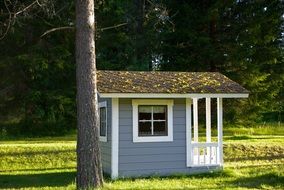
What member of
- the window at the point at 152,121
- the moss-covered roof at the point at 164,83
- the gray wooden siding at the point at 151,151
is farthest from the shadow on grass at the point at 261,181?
the moss-covered roof at the point at 164,83

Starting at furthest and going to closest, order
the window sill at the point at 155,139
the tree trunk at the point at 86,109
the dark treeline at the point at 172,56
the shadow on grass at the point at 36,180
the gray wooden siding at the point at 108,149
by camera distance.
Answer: the dark treeline at the point at 172,56
the gray wooden siding at the point at 108,149
the window sill at the point at 155,139
the shadow on grass at the point at 36,180
the tree trunk at the point at 86,109

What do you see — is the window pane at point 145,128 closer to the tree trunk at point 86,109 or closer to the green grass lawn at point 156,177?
the green grass lawn at point 156,177

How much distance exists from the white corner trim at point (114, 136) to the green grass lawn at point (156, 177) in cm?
57

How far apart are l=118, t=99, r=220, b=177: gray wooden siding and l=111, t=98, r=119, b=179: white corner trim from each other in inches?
5.1

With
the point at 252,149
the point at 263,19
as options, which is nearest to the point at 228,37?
the point at 263,19

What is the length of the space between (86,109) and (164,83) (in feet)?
16.2

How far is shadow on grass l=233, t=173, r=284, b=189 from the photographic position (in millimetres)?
13422

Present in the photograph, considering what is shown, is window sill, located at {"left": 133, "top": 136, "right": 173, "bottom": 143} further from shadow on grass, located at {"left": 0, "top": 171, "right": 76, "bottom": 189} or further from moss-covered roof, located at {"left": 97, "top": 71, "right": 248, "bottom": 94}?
shadow on grass, located at {"left": 0, "top": 171, "right": 76, "bottom": 189}

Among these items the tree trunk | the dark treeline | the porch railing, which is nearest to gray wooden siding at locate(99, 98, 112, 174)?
the porch railing

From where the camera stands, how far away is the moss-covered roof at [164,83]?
51.1 ft

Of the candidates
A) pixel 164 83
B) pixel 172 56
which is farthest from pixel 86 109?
pixel 172 56

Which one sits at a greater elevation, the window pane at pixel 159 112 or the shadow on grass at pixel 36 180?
the window pane at pixel 159 112

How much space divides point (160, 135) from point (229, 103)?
13985 millimetres

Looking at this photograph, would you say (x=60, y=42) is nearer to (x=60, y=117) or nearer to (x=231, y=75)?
(x=60, y=117)
